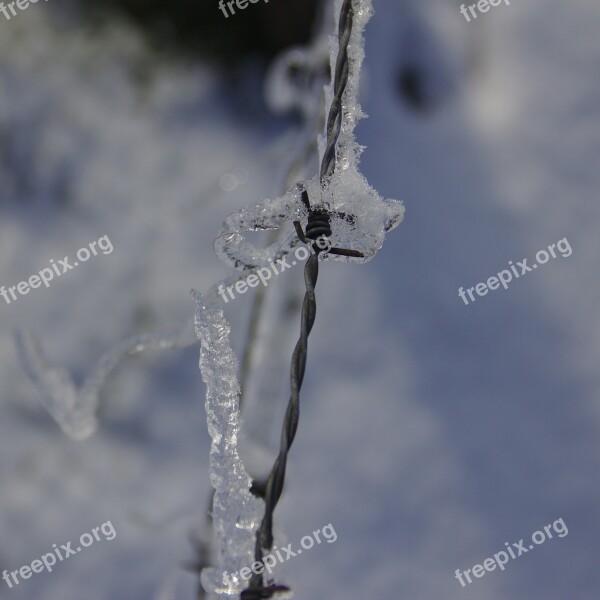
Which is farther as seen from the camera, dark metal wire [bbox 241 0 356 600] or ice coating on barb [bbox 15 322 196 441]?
ice coating on barb [bbox 15 322 196 441]

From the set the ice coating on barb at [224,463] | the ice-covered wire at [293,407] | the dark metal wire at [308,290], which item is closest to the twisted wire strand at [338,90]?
the dark metal wire at [308,290]

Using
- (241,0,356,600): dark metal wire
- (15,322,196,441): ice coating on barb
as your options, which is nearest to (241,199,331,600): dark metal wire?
(241,0,356,600): dark metal wire

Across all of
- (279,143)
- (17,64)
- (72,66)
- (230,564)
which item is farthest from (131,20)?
(230,564)

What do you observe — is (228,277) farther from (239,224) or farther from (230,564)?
(230,564)

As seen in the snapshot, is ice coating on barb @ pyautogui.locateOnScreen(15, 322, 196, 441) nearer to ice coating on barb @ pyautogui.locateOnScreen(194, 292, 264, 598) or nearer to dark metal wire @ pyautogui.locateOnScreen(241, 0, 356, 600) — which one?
ice coating on barb @ pyautogui.locateOnScreen(194, 292, 264, 598)

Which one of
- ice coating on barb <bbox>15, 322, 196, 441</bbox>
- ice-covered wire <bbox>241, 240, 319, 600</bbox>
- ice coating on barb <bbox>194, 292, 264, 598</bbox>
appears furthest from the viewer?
ice coating on barb <bbox>15, 322, 196, 441</bbox>

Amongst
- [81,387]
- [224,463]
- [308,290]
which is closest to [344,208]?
[308,290]

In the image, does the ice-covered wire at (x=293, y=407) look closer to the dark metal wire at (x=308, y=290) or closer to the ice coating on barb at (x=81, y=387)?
the dark metal wire at (x=308, y=290)

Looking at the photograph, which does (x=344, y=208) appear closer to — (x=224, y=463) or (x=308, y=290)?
(x=308, y=290)
